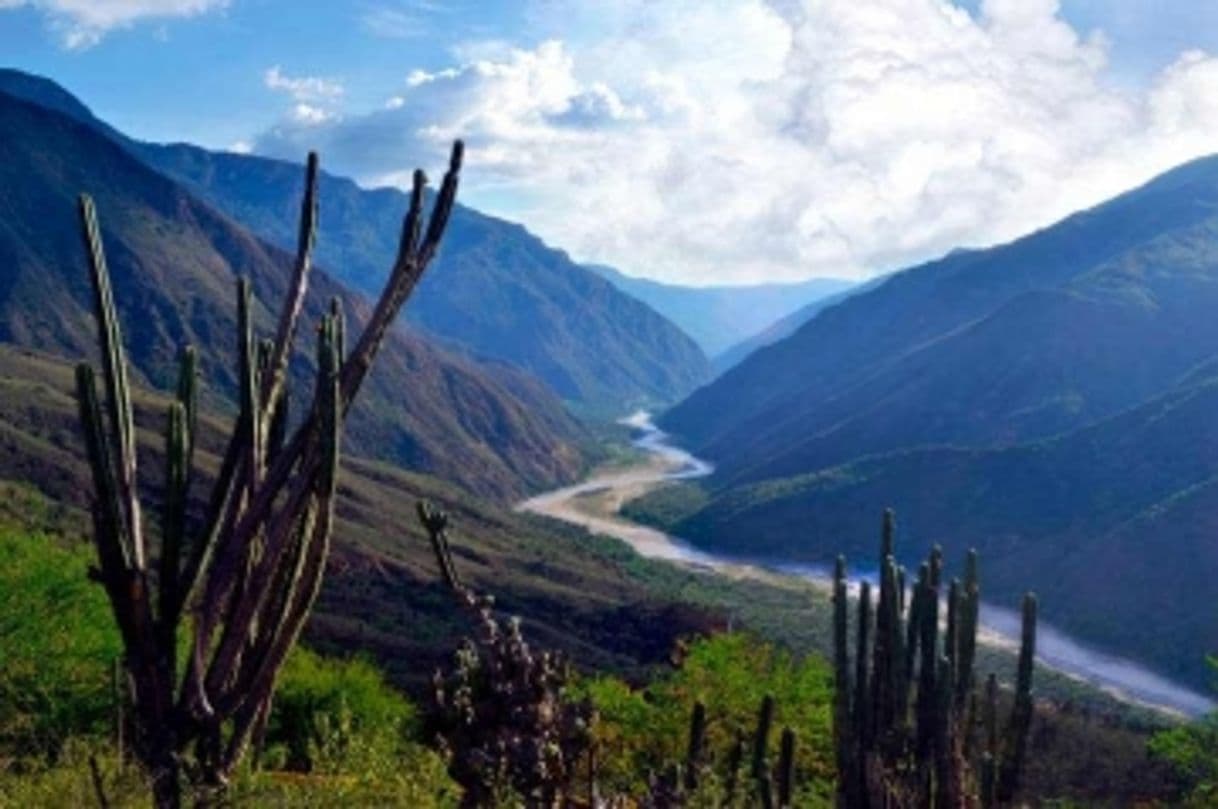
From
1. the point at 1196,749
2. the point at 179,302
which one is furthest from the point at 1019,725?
the point at 179,302

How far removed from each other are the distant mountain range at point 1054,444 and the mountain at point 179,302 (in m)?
30.5

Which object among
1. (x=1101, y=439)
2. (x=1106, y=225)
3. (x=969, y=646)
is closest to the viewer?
(x=969, y=646)

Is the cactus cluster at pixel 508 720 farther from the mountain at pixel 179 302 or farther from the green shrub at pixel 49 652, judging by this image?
the mountain at pixel 179 302

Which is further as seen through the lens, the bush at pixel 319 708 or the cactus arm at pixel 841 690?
the bush at pixel 319 708

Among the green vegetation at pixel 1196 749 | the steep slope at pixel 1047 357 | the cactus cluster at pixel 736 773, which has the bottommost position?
the green vegetation at pixel 1196 749

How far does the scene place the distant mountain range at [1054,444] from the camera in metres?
80.7

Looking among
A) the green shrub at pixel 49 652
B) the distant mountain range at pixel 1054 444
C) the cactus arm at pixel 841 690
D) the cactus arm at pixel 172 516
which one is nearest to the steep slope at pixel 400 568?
the green shrub at pixel 49 652

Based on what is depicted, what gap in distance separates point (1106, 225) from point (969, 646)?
189 meters

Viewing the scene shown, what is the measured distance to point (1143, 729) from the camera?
161 ft

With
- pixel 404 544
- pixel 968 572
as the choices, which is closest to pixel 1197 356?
pixel 404 544

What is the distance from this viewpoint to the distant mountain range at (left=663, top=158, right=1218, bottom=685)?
265 feet

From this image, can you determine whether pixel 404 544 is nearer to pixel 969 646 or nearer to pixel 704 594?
pixel 704 594

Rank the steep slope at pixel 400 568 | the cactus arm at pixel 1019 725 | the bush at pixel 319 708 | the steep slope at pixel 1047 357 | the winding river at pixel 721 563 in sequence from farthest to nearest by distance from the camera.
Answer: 1. the steep slope at pixel 1047 357
2. the winding river at pixel 721 563
3. the steep slope at pixel 400 568
4. the bush at pixel 319 708
5. the cactus arm at pixel 1019 725

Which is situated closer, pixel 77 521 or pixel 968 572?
pixel 968 572
